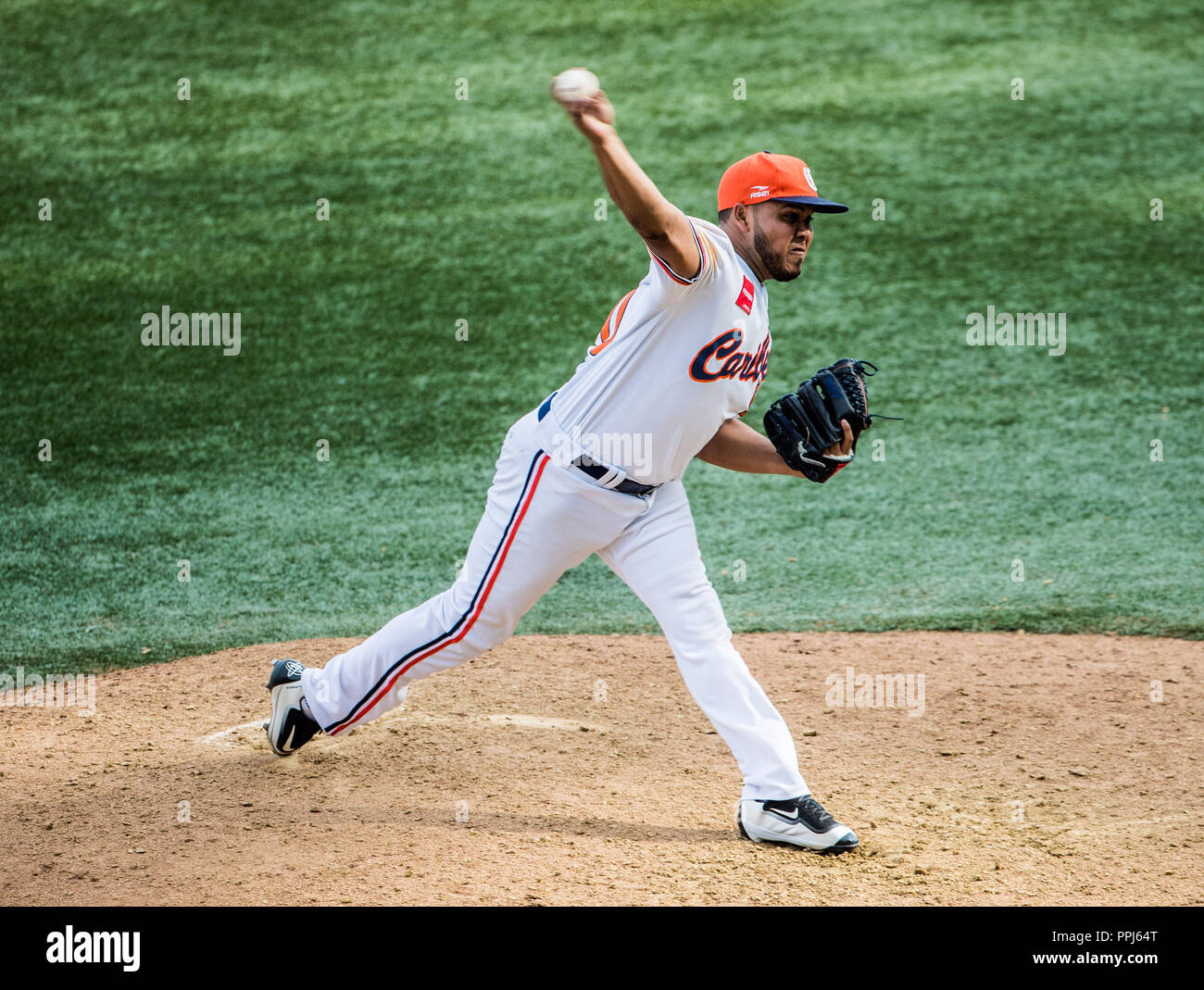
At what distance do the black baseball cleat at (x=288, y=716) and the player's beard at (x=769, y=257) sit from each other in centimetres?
180

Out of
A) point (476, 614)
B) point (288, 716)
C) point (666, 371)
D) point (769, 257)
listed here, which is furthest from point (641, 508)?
point (288, 716)

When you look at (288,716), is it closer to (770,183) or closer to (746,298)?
(746,298)

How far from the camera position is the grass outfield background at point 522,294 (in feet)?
19.8

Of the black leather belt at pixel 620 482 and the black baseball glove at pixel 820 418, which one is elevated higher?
the black baseball glove at pixel 820 418

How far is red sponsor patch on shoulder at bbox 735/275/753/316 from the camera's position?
333cm

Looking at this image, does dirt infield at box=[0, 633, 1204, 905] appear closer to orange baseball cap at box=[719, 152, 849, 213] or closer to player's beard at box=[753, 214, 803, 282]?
player's beard at box=[753, 214, 803, 282]

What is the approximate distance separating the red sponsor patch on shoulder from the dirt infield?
1.42 m

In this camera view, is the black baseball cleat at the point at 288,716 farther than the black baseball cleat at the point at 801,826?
Yes

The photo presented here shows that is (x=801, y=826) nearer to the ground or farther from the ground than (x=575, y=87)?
nearer to the ground

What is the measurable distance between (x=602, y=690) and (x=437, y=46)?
27.8ft

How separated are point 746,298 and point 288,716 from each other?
1790 mm

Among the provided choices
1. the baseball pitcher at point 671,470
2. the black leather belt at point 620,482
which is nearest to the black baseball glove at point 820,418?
the baseball pitcher at point 671,470

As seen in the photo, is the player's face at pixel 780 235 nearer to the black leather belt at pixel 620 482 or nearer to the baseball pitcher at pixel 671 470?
the baseball pitcher at pixel 671 470

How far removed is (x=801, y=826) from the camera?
343cm
